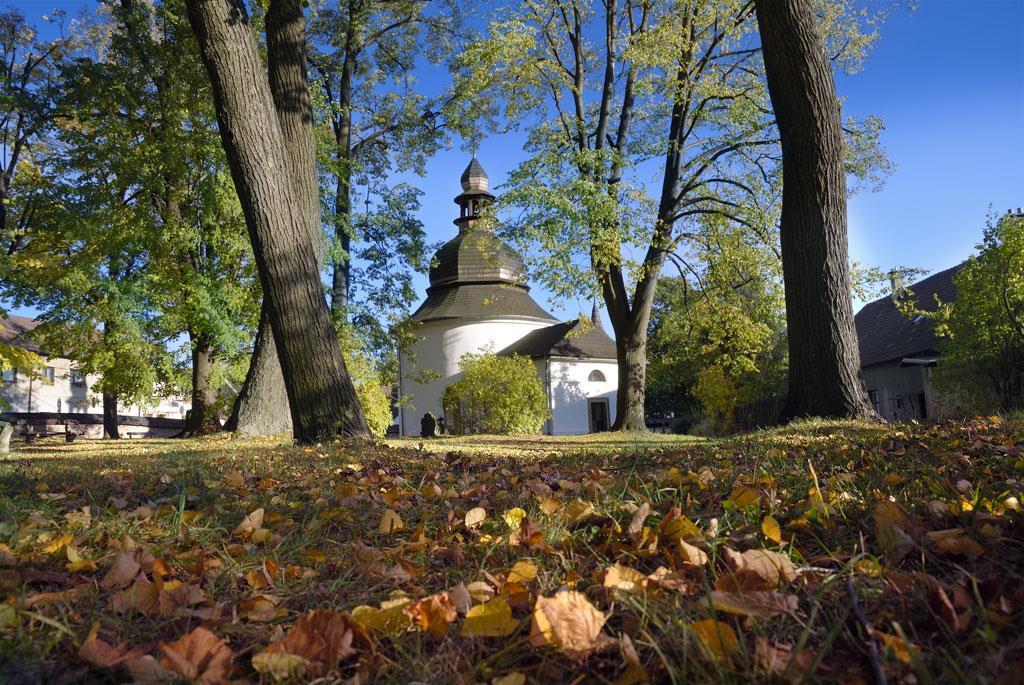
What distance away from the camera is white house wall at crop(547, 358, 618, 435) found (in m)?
34.2

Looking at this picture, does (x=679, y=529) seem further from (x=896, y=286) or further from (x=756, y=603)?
(x=896, y=286)

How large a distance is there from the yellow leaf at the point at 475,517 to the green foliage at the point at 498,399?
19.3 metres

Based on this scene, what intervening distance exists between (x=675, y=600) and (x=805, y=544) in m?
0.63

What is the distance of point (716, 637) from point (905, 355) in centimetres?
2733

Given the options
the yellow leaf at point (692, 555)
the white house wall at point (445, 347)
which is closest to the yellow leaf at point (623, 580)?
the yellow leaf at point (692, 555)

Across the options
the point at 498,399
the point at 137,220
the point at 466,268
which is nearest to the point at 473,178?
→ the point at 466,268

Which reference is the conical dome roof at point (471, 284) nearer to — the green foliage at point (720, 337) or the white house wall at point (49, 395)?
the green foliage at point (720, 337)

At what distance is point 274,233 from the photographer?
23.6 ft

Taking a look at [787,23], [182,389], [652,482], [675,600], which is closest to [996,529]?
[675,600]

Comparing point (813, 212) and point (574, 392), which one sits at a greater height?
point (813, 212)

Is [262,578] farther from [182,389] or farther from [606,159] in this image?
[182,389]

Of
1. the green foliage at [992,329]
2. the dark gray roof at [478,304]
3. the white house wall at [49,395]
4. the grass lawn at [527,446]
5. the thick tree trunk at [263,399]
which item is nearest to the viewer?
the grass lawn at [527,446]

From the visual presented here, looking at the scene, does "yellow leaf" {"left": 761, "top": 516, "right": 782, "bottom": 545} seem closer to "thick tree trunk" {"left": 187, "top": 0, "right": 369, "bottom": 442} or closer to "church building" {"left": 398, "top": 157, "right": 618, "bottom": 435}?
"thick tree trunk" {"left": 187, "top": 0, "right": 369, "bottom": 442}

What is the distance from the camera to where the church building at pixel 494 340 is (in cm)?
3456
